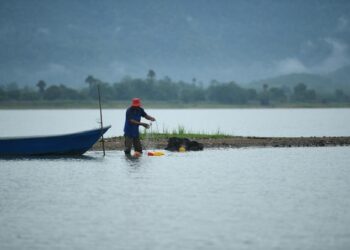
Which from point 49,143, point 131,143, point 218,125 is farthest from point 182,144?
point 218,125

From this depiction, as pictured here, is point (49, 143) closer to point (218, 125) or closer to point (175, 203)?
point (175, 203)

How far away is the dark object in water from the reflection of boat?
419 centimetres

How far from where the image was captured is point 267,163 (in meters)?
28.4

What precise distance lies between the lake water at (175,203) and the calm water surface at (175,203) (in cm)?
2

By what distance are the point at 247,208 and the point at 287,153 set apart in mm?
15738

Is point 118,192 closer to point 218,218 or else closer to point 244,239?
point 218,218

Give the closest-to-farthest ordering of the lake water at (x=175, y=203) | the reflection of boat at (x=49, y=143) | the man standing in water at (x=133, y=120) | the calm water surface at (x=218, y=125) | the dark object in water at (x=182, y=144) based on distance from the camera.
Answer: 1. the lake water at (x=175, y=203)
2. the man standing in water at (x=133, y=120)
3. the reflection of boat at (x=49, y=143)
4. the dark object in water at (x=182, y=144)
5. the calm water surface at (x=218, y=125)

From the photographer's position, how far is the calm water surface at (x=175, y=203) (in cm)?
1423

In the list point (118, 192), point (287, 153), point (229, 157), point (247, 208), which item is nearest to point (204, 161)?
point (229, 157)

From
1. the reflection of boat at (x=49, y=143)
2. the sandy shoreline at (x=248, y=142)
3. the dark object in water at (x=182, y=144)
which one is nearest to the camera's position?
the reflection of boat at (x=49, y=143)

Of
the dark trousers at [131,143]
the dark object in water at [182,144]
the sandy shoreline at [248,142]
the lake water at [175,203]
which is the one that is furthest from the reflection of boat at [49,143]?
the sandy shoreline at [248,142]

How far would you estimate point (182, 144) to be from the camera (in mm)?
33531

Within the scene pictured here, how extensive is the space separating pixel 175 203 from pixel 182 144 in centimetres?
1515

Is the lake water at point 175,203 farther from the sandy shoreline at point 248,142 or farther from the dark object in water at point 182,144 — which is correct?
the sandy shoreline at point 248,142
